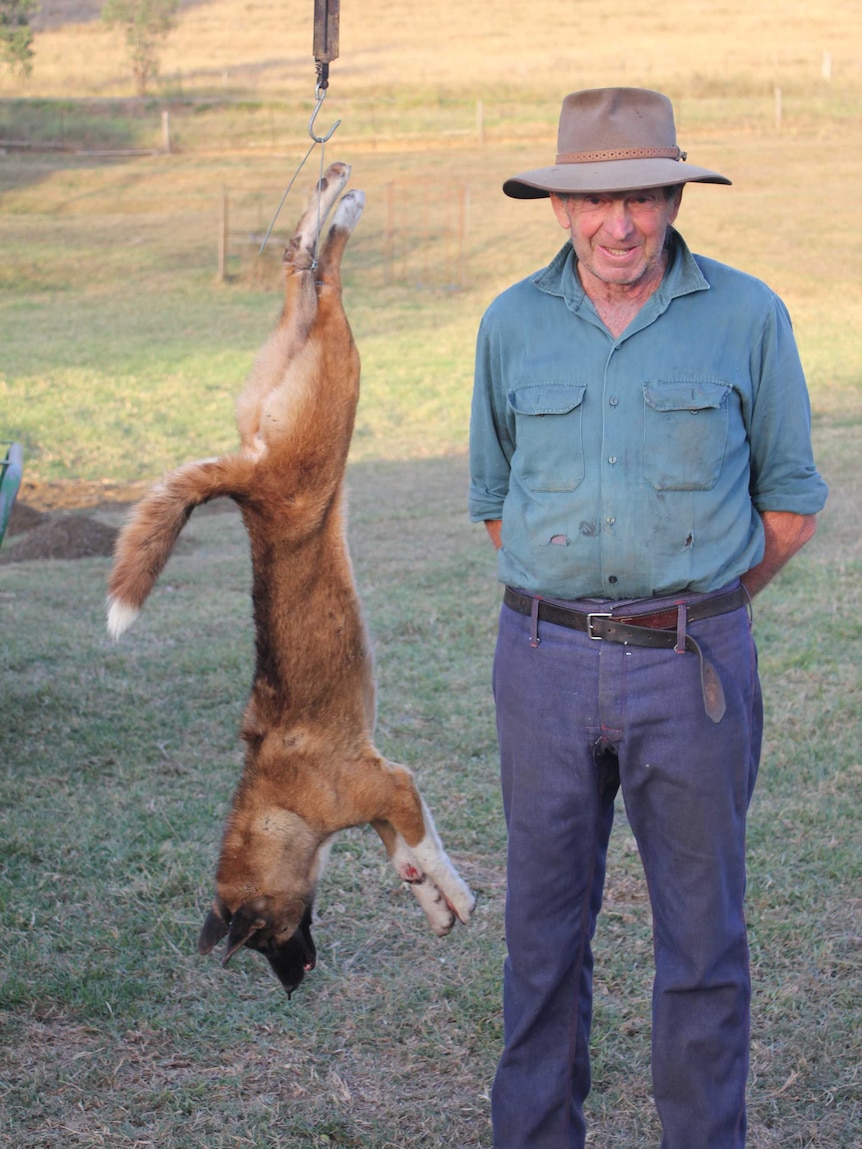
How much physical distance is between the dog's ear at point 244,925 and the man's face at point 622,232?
2.04 metres

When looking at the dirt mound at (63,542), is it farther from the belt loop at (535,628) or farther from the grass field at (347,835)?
the belt loop at (535,628)

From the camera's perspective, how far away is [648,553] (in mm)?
2838

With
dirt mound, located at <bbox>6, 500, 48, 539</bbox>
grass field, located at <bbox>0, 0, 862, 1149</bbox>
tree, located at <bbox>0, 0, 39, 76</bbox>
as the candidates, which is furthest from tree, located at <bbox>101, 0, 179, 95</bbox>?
dirt mound, located at <bbox>6, 500, 48, 539</bbox>

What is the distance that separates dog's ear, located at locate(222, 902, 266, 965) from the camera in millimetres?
3551

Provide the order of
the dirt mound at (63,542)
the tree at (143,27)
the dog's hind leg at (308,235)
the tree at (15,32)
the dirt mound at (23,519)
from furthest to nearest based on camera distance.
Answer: the tree at (143,27)
the tree at (15,32)
the dirt mound at (23,519)
the dirt mound at (63,542)
the dog's hind leg at (308,235)

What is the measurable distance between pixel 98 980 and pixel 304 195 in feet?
92.8

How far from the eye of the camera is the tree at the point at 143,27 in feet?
143

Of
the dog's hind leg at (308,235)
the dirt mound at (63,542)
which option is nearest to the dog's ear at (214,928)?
the dog's hind leg at (308,235)

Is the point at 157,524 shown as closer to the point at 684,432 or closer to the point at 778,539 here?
the point at 684,432

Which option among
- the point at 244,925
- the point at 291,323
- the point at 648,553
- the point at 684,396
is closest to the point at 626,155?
the point at 684,396

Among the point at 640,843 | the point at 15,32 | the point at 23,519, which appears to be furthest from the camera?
the point at 15,32

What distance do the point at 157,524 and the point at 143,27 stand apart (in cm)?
4617

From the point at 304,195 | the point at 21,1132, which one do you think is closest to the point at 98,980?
the point at 21,1132

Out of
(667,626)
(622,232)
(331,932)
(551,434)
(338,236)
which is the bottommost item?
(331,932)
